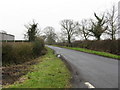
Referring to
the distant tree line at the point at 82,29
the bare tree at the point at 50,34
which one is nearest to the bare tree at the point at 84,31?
the distant tree line at the point at 82,29

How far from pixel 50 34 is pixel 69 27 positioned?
964 inches

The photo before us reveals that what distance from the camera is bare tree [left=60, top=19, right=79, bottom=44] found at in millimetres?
51603

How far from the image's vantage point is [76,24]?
5278cm

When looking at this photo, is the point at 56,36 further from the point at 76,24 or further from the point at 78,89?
the point at 78,89

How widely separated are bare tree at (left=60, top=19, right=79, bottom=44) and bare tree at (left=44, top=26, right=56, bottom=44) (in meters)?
20.7

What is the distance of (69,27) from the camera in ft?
175

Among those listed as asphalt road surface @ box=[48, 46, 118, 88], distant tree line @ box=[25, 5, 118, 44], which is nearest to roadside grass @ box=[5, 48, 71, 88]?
asphalt road surface @ box=[48, 46, 118, 88]

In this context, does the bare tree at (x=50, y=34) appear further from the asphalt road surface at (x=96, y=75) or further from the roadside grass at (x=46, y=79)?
the roadside grass at (x=46, y=79)

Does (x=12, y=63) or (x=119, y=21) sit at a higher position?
(x=119, y=21)

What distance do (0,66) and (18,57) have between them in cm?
235

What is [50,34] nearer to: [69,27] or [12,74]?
[69,27]

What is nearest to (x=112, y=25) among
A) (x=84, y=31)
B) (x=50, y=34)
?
(x=84, y=31)

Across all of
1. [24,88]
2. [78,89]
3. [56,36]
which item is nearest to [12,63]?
[24,88]

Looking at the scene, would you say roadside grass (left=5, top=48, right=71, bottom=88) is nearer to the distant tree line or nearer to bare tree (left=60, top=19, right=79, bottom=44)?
the distant tree line
